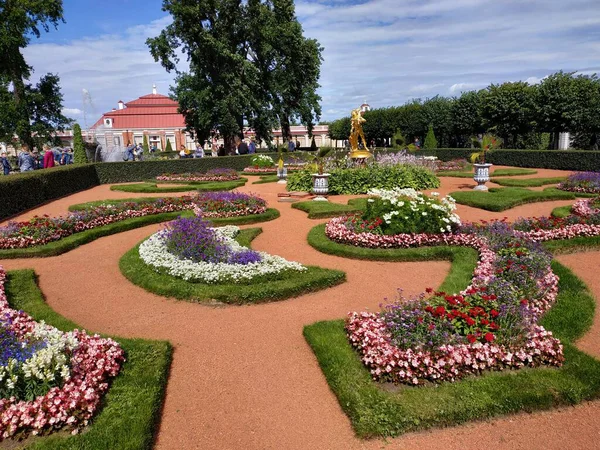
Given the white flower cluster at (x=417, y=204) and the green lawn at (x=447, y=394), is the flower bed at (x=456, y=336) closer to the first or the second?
the green lawn at (x=447, y=394)

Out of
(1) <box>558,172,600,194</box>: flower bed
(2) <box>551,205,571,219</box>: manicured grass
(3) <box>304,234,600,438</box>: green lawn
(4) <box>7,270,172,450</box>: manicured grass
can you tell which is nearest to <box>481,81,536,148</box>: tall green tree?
(1) <box>558,172,600,194</box>: flower bed

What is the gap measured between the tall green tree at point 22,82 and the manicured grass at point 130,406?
2284cm

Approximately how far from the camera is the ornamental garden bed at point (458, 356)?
3.01 meters

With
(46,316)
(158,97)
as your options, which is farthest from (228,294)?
(158,97)

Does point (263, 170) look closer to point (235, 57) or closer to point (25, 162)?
point (235, 57)

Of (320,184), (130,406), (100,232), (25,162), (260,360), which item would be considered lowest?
(260,360)

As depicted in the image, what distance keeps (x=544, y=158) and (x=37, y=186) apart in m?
22.1

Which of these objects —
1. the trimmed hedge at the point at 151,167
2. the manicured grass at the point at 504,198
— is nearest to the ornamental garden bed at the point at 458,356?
the manicured grass at the point at 504,198

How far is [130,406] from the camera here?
3.00 meters

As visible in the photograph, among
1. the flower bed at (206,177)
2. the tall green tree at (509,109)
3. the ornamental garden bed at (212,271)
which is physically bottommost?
the ornamental garden bed at (212,271)

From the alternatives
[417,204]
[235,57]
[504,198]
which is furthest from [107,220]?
[235,57]

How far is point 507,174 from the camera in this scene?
57.8 feet

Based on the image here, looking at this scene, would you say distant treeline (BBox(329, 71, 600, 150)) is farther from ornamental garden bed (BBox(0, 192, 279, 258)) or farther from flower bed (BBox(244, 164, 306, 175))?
ornamental garden bed (BBox(0, 192, 279, 258))

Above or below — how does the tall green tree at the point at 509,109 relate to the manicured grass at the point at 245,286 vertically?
above
